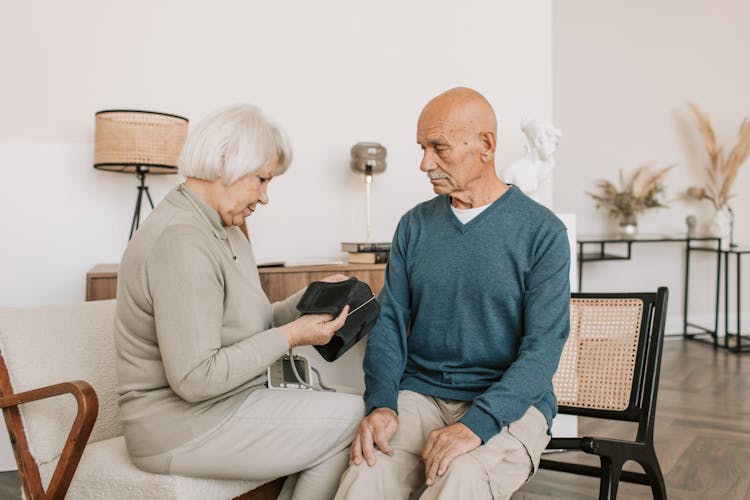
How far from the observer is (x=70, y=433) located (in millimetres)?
1525

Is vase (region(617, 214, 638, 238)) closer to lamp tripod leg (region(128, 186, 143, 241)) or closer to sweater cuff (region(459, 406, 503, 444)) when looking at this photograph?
lamp tripod leg (region(128, 186, 143, 241))

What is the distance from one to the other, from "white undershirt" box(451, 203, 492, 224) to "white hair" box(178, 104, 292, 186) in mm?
548

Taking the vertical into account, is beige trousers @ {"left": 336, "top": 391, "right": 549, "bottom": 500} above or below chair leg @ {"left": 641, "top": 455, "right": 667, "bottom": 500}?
above

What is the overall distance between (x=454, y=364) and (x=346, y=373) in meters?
0.65

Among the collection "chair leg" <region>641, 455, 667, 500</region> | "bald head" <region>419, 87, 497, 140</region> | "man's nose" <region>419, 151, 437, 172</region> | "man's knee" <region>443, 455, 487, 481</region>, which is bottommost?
"chair leg" <region>641, 455, 667, 500</region>

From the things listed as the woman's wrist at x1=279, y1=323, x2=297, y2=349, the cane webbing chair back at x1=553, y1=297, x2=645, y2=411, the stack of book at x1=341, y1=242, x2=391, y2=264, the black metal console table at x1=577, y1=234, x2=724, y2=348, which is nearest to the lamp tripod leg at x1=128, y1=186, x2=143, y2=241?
the stack of book at x1=341, y1=242, x2=391, y2=264

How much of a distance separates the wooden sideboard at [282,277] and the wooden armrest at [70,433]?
990 millimetres

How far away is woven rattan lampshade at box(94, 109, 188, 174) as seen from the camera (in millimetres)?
2756

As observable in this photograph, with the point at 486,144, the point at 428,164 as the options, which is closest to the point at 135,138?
the point at 428,164

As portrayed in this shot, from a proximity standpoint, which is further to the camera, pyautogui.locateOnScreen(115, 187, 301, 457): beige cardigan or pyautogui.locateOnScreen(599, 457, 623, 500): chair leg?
pyautogui.locateOnScreen(599, 457, 623, 500): chair leg

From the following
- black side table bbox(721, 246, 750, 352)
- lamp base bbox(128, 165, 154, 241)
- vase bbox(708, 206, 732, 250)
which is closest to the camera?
lamp base bbox(128, 165, 154, 241)

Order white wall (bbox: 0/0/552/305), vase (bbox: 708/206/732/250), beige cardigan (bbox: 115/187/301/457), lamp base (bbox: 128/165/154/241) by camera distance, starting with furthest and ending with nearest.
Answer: vase (bbox: 708/206/732/250) < white wall (bbox: 0/0/552/305) < lamp base (bbox: 128/165/154/241) < beige cardigan (bbox: 115/187/301/457)

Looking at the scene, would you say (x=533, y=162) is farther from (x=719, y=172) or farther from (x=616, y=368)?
(x=719, y=172)

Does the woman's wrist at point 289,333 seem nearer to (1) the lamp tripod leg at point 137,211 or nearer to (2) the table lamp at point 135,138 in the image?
(2) the table lamp at point 135,138
